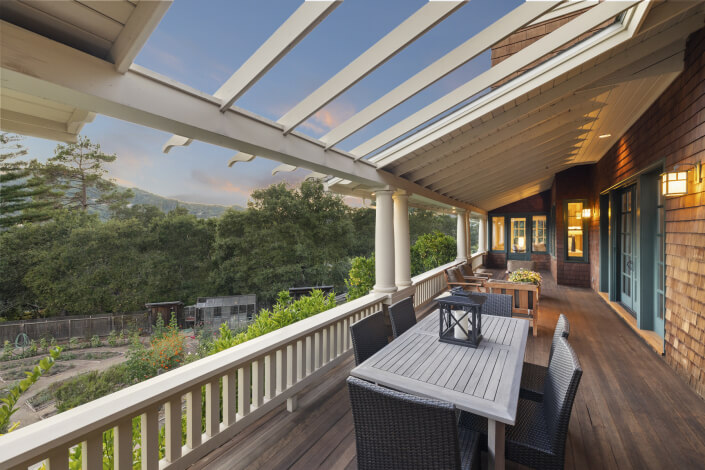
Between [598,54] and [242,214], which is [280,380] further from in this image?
[242,214]

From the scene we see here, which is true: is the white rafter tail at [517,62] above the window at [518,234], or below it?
above

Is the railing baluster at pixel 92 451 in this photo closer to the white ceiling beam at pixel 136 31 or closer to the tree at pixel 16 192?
the white ceiling beam at pixel 136 31

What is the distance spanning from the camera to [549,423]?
5.25 feet

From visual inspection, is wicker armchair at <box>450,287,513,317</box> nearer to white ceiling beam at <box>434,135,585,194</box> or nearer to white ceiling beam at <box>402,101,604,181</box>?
white ceiling beam at <box>402,101,604,181</box>

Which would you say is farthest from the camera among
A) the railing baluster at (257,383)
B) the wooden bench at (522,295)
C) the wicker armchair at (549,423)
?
the wooden bench at (522,295)

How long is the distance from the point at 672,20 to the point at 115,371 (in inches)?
487

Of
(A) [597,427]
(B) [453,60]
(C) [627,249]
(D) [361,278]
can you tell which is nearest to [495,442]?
(A) [597,427]

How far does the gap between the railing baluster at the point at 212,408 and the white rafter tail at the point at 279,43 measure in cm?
183

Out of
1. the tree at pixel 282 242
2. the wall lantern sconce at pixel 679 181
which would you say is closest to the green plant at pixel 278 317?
the wall lantern sconce at pixel 679 181

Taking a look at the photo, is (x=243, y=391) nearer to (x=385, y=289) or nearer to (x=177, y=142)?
(x=177, y=142)

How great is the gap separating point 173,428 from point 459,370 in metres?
1.69

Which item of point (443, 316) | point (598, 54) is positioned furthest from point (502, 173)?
point (443, 316)

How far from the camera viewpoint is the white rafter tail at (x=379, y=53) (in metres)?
1.71

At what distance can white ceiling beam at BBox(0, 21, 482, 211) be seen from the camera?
1.19 metres
